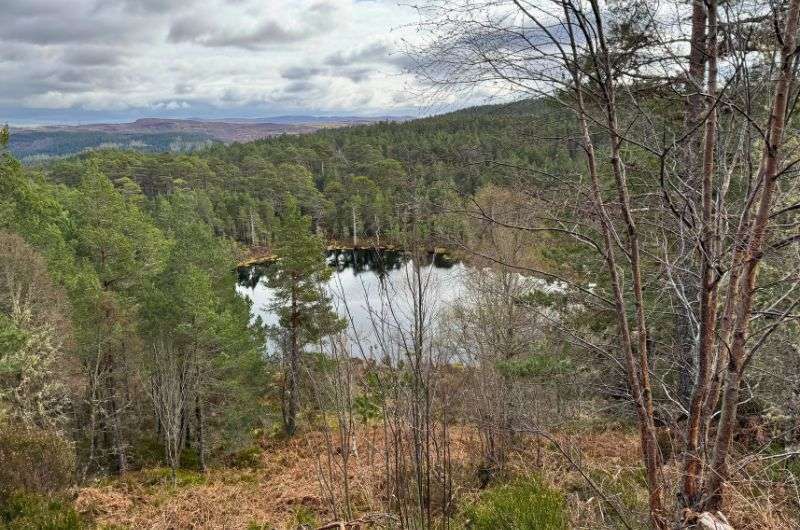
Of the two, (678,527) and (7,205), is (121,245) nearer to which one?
(7,205)

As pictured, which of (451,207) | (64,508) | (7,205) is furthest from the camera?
(7,205)

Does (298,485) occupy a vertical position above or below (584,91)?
below

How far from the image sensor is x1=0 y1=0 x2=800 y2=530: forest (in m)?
2.36

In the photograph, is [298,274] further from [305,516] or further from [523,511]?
[523,511]

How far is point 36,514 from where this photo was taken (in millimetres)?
5023

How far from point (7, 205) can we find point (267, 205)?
119ft

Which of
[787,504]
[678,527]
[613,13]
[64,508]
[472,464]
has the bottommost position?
[472,464]

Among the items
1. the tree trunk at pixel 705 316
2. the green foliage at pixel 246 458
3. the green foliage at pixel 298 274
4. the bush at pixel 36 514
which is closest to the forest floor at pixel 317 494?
the bush at pixel 36 514

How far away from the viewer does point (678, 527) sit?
220cm

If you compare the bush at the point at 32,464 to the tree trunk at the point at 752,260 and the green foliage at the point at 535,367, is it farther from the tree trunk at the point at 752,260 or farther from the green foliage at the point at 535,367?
the tree trunk at the point at 752,260

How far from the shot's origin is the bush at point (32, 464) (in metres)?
6.24

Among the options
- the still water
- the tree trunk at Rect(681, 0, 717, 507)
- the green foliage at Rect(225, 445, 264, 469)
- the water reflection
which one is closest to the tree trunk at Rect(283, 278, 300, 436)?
the water reflection

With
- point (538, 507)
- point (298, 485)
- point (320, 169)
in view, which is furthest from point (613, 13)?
point (320, 169)

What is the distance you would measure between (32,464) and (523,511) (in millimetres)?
6342
